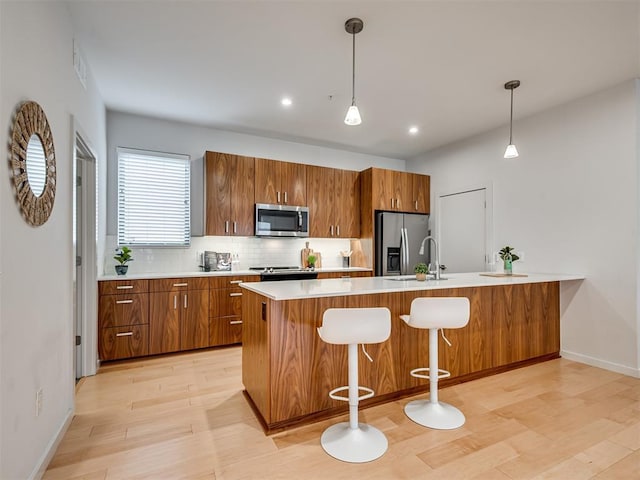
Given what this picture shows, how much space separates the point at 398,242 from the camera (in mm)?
4875

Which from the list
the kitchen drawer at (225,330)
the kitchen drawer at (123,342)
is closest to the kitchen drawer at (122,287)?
the kitchen drawer at (123,342)

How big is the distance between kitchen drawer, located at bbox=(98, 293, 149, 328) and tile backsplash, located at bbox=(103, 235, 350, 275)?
616 mm

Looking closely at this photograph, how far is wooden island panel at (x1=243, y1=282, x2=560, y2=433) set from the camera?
2119 millimetres

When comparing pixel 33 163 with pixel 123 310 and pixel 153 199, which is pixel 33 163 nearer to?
pixel 123 310

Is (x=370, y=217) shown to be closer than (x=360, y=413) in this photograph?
No

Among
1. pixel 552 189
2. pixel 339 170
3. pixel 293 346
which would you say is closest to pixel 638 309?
pixel 552 189

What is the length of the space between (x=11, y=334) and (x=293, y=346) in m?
1.41

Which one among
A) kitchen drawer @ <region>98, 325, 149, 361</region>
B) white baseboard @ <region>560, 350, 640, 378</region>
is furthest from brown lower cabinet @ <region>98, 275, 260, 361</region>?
white baseboard @ <region>560, 350, 640, 378</region>

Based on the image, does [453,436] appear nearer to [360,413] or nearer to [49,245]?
[360,413]

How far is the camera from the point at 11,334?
1409 millimetres

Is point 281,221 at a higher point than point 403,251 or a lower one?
higher

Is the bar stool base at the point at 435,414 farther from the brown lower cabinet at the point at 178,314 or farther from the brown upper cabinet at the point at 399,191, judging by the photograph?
the brown upper cabinet at the point at 399,191

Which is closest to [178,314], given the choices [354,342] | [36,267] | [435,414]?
[36,267]

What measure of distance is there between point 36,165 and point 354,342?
1.94 meters
